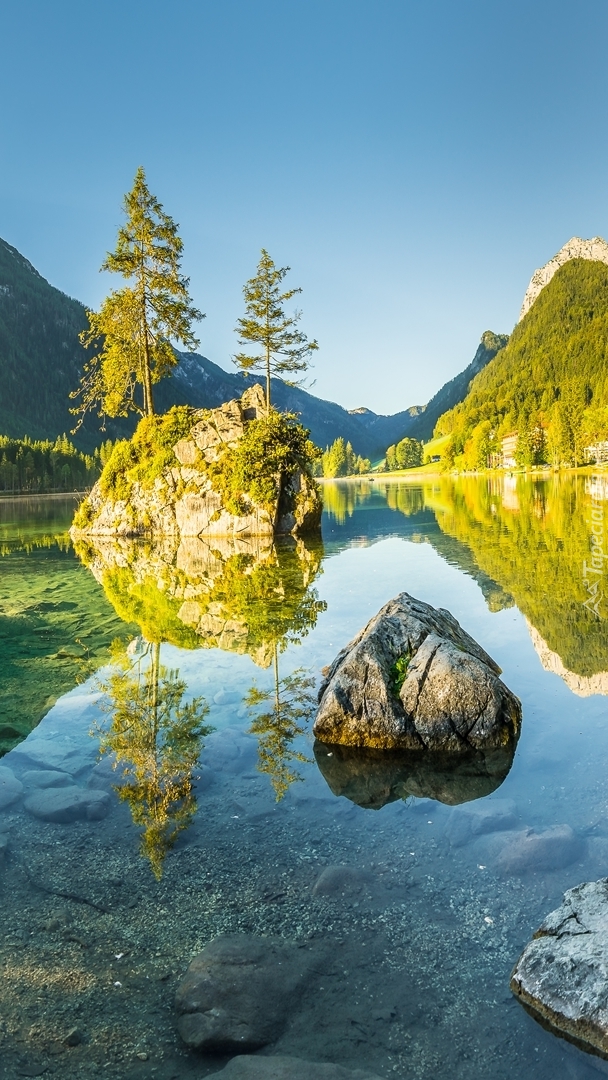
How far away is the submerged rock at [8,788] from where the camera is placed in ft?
27.1

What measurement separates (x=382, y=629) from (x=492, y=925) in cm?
568

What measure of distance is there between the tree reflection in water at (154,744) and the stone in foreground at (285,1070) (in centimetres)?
255

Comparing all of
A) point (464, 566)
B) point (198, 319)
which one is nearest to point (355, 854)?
point (464, 566)

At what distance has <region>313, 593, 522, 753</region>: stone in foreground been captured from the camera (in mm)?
9539

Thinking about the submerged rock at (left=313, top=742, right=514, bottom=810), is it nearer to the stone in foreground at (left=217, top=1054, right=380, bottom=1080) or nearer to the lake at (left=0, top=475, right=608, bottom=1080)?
the lake at (left=0, top=475, right=608, bottom=1080)

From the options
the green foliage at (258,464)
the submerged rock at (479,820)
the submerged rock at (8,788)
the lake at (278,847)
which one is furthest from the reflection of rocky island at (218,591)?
the submerged rock at (479,820)

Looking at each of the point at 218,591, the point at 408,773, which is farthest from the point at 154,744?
the point at 218,591

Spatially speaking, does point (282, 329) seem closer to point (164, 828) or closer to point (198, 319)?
point (198, 319)

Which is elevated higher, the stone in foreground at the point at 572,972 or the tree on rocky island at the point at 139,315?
the tree on rocky island at the point at 139,315

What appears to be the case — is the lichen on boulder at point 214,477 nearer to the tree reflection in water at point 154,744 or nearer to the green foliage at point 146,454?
the green foliage at point 146,454

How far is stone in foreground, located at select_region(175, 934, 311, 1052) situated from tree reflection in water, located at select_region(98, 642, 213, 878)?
5.11 ft

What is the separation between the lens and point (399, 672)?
10.4m

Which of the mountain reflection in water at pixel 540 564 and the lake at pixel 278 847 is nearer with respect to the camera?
the lake at pixel 278 847

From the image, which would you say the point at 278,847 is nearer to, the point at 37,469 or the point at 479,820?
the point at 479,820
